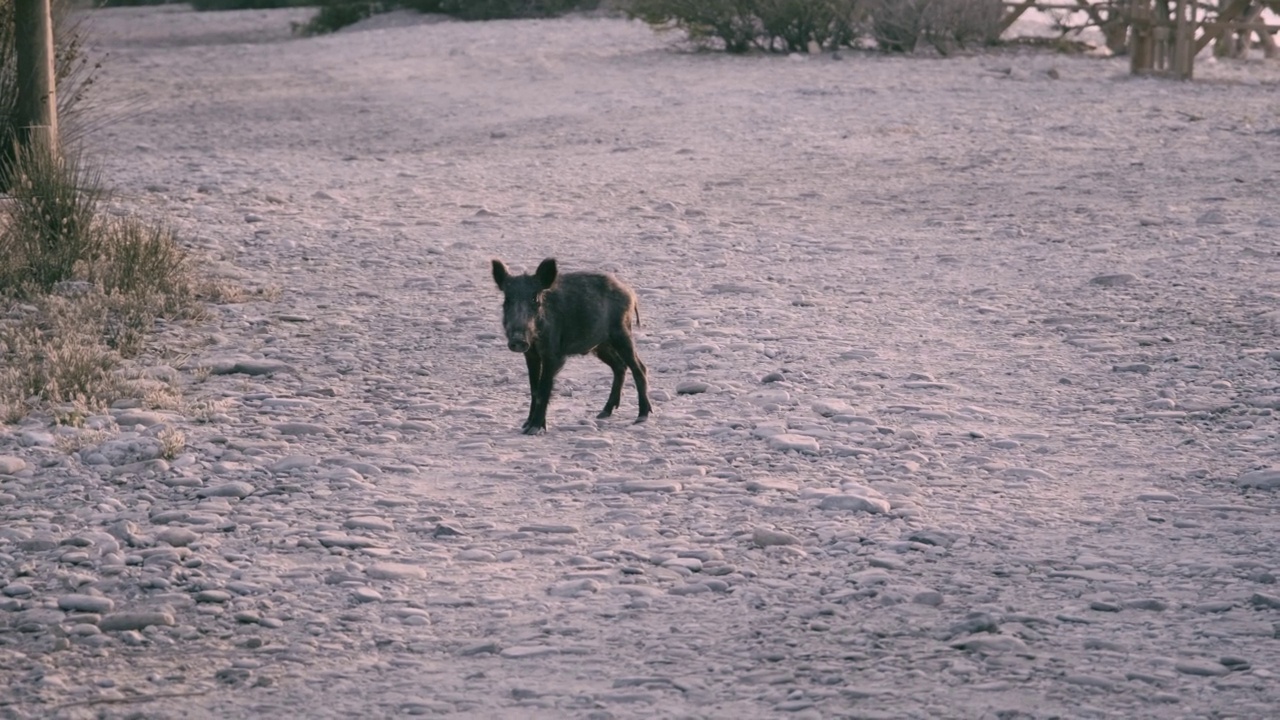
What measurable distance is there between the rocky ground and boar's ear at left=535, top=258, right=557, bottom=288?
0.70 metres

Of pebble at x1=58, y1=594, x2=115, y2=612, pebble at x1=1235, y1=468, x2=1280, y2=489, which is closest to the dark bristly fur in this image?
pebble at x1=58, y1=594, x2=115, y2=612

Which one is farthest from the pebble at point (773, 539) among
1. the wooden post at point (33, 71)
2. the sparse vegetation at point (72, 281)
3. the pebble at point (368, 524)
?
the wooden post at point (33, 71)

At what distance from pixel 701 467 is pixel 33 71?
6.45 m

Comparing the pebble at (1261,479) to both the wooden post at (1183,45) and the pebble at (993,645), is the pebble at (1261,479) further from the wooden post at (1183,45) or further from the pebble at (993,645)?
the wooden post at (1183,45)

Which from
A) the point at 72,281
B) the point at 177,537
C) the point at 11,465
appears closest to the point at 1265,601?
the point at 177,537

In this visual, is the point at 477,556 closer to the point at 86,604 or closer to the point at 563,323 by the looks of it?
the point at 86,604

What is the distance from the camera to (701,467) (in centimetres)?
675

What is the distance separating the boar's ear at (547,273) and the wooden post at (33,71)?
17.0 ft

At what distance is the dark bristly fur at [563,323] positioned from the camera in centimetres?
717

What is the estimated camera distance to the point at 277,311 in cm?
977

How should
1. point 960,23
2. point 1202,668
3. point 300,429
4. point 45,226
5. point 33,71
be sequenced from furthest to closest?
1. point 960,23
2. point 33,71
3. point 45,226
4. point 300,429
5. point 1202,668

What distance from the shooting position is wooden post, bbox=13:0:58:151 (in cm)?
1098

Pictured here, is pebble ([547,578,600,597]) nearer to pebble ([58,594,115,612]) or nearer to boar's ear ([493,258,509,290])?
pebble ([58,594,115,612])

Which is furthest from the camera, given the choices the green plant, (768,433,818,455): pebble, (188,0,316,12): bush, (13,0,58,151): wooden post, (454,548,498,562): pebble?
(188,0,316,12): bush
